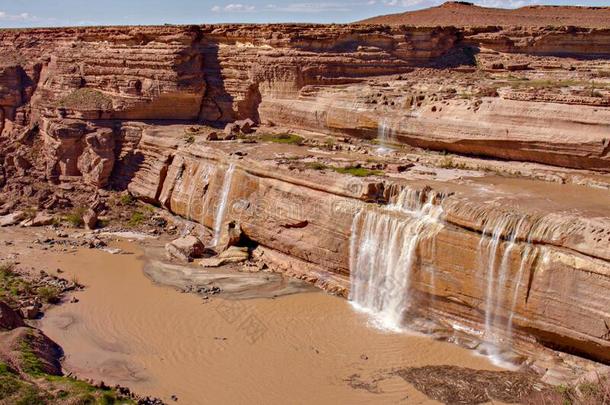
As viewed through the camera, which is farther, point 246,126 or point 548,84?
point 246,126

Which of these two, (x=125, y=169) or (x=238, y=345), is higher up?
(x=125, y=169)

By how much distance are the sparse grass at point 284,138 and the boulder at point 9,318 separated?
1260 cm

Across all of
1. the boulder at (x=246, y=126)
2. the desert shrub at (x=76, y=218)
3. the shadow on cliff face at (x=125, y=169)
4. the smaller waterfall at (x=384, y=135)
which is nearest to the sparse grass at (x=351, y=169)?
the smaller waterfall at (x=384, y=135)

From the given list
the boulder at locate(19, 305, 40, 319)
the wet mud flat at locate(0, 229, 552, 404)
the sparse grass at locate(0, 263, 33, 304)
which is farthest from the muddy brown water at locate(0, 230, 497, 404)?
the sparse grass at locate(0, 263, 33, 304)

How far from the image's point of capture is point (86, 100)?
30625 millimetres

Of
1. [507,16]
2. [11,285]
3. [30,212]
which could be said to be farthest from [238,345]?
[507,16]

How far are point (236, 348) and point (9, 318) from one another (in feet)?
17.4

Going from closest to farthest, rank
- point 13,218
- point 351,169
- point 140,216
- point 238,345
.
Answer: point 238,345 < point 351,169 < point 13,218 < point 140,216

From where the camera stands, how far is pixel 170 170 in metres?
26.6

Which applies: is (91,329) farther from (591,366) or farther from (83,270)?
(591,366)

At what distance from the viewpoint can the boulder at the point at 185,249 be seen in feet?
71.2

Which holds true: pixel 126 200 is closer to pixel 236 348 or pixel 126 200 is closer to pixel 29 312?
pixel 29 312

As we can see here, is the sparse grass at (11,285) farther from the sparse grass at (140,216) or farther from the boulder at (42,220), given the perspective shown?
the sparse grass at (140,216)

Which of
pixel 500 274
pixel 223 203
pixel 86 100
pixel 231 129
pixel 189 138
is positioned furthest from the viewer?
pixel 86 100
